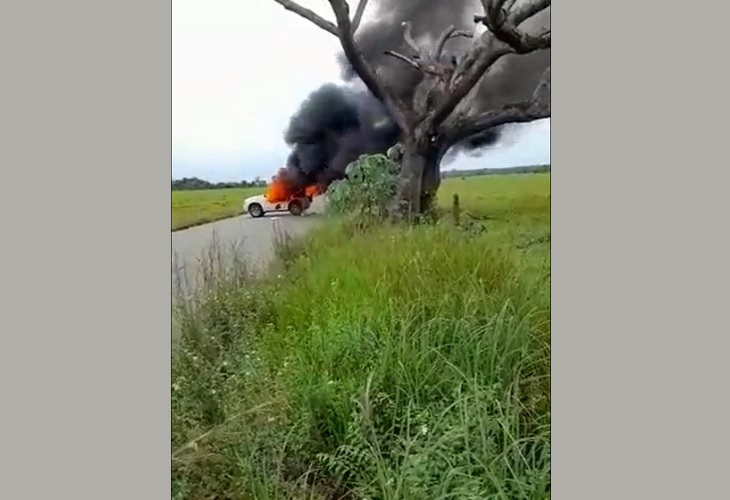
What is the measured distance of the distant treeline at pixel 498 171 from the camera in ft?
6.86

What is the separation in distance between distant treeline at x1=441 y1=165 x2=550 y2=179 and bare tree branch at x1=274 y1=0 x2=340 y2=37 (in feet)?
1.57

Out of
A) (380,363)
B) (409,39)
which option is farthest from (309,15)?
(380,363)

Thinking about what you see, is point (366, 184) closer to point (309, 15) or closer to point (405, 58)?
point (405, 58)

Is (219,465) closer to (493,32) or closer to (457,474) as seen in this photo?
(457,474)

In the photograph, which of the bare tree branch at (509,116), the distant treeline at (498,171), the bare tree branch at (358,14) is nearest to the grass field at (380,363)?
the distant treeline at (498,171)

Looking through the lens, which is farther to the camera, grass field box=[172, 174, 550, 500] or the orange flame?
the orange flame

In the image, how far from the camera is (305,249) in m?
2.17

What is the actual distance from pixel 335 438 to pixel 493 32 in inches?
44.9

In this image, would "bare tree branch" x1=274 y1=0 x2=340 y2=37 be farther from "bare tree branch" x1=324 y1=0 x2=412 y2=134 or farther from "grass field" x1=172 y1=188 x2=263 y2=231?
"grass field" x1=172 y1=188 x2=263 y2=231

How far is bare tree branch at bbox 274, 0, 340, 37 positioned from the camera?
2133mm

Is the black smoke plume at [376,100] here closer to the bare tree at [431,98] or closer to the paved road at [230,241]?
the bare tree at [431,98]

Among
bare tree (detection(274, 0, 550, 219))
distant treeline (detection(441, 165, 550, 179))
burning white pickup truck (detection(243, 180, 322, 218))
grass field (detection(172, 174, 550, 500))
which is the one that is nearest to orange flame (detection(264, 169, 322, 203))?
burning white pickup truck (detection(243, 180, 322, 218))

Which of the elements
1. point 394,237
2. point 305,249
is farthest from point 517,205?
point 305,249

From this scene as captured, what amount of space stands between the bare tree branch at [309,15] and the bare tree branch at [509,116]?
1.35 ft
